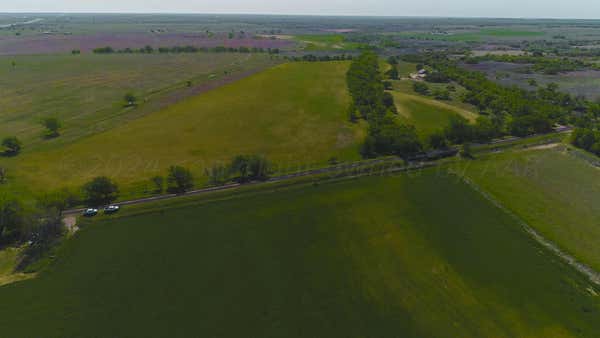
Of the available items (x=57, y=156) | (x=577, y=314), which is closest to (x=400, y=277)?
(x=577, y=314)

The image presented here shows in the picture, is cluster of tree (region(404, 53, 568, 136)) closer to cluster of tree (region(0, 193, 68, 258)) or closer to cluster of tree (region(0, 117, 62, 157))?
cluster of tree (region(0, 193, 68, 258))

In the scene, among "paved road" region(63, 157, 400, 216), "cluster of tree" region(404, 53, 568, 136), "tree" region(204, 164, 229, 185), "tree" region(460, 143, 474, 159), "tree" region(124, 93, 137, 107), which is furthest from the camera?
"tree" region(124, 93, 137, 107)

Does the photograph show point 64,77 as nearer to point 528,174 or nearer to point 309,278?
point 309,278

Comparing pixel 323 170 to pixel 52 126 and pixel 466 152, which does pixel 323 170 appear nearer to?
pixel 466 152

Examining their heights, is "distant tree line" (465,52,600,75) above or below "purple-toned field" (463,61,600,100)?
above

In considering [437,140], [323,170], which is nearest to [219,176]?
[323,170]

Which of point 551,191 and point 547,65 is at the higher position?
point 547,65

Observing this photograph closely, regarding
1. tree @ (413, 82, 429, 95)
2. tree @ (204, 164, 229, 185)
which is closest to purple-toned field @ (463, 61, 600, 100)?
tree @ (413, 82, 429, 95)
